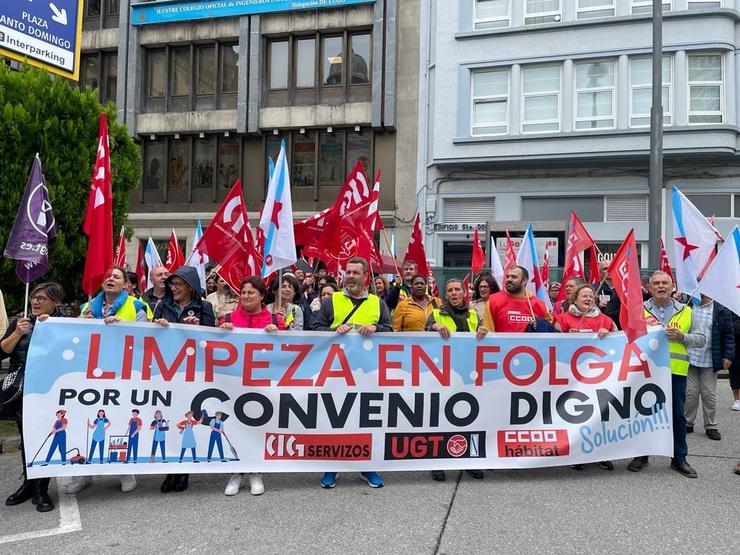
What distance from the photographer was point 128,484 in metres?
4.77

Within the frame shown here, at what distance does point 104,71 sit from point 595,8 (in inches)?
653

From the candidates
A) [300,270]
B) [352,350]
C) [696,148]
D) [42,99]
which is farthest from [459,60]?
[352,350]

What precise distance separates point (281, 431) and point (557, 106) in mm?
16001

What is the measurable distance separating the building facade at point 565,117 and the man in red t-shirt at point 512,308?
41.5 feet

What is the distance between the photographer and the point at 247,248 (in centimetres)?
689

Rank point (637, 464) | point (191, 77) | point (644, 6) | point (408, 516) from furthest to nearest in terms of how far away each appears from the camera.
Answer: point (191, 77), point (644, 6), point (637, 464), point (408, 516)

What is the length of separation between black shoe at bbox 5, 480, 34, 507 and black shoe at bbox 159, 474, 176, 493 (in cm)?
92

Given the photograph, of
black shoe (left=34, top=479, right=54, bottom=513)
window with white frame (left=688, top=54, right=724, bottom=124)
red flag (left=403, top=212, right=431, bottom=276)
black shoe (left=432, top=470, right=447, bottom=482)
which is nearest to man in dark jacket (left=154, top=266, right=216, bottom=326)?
black shoe (left=34, top=479, right=54, bottom=513)

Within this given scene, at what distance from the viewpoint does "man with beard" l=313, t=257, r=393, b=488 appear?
512 cm

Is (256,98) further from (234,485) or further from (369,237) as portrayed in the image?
(234,485)

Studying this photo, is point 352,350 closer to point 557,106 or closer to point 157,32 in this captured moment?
point 557,106

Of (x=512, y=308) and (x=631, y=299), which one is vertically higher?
(x=631, y=299)

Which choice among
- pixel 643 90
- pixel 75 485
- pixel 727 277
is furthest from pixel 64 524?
pixel 643 90

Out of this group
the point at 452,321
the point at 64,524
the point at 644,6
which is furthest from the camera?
the point at 644,6
